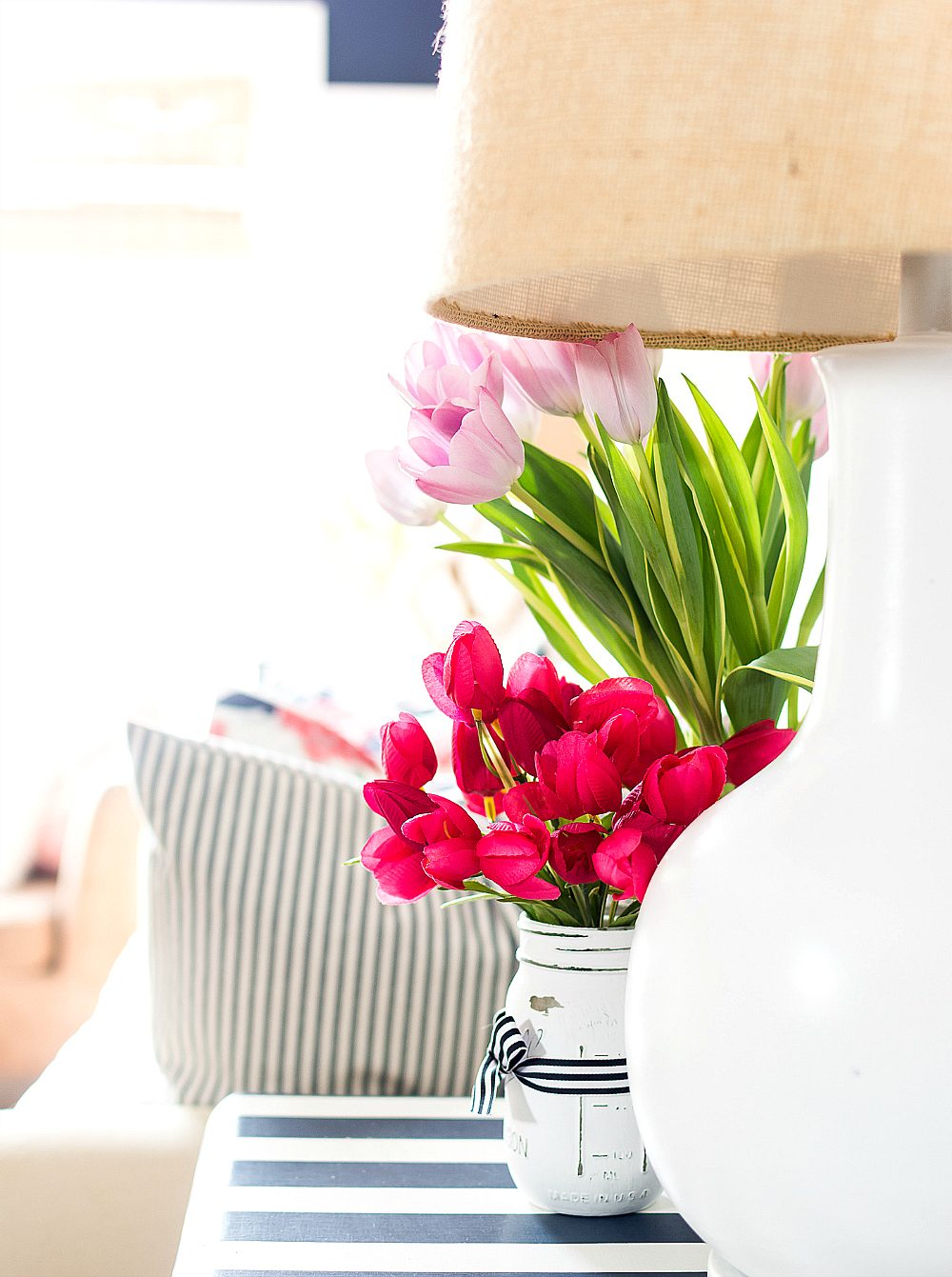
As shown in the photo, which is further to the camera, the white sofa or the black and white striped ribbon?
the white sofa

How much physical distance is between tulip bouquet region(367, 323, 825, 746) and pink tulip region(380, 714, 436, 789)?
0.10m

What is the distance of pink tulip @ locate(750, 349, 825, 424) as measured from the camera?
65 cm

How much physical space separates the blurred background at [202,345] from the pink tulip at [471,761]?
267 cm

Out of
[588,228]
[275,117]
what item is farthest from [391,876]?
[275,117]

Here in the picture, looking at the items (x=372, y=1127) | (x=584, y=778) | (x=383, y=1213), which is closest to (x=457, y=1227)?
(x=383, y=1213)

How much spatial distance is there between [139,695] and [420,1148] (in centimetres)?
260

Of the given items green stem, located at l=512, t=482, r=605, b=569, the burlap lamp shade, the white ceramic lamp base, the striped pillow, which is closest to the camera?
the burlap lamp shade

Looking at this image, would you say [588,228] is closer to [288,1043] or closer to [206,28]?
[288,1043]

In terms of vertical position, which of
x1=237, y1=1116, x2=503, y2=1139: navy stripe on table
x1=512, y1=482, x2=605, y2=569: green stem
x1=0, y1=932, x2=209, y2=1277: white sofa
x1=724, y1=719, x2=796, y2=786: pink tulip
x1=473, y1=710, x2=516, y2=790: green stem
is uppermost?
x1=512, y1=482, x2=605, y2=569: green stem

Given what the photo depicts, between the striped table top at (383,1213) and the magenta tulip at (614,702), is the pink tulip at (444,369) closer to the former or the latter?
the magenta tulip at (614,702)

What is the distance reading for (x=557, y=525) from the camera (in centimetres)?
62

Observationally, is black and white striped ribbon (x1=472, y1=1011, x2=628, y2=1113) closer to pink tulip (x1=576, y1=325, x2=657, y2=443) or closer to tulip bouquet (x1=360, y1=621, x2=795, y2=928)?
tulip bouquet (x1=360, y1=621, x2=795, y2=928)

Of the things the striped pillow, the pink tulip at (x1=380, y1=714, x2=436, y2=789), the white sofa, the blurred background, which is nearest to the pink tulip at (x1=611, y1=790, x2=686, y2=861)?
the pink tulip at (x1=380, y1=714, x2=436, y2=789)

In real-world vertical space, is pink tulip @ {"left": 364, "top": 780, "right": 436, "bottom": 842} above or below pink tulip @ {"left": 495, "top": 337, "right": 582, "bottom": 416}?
below
